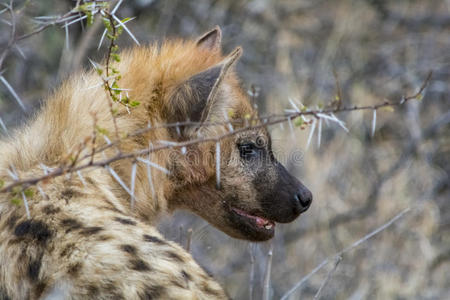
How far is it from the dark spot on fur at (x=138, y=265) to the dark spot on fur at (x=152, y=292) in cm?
6

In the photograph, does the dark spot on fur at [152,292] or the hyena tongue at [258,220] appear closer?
the dark spot on fur at [152,292]

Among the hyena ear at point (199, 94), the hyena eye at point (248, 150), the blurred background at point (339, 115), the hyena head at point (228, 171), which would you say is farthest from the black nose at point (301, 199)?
the blurred background at point (339, 115)

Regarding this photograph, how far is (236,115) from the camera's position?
2.89 metres

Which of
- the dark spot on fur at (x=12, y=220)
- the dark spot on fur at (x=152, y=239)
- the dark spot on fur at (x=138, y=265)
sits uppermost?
the dark spot on fur at (x=12, y=220)

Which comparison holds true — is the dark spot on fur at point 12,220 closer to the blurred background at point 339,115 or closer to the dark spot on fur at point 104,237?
the dark spot on fur at point 104,237

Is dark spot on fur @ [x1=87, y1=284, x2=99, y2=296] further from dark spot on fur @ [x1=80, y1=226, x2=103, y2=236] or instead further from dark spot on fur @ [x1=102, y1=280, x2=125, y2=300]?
dark spot on fur @ [x1=80, y1=226, x2=103, y2=236]

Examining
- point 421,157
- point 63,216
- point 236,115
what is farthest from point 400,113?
point 63,216

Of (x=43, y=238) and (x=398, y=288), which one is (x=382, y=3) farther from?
(x=43, y=238)

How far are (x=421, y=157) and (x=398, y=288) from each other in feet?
3.65

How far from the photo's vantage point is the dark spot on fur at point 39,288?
6.09 feet

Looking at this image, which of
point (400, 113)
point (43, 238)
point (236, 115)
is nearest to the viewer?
point (43, 238)

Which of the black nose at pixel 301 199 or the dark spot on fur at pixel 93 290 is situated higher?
the dark spot on fur at pixel 93 290

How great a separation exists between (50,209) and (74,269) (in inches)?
10.0

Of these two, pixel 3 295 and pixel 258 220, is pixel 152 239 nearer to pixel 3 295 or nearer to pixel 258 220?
pixel 3 295
